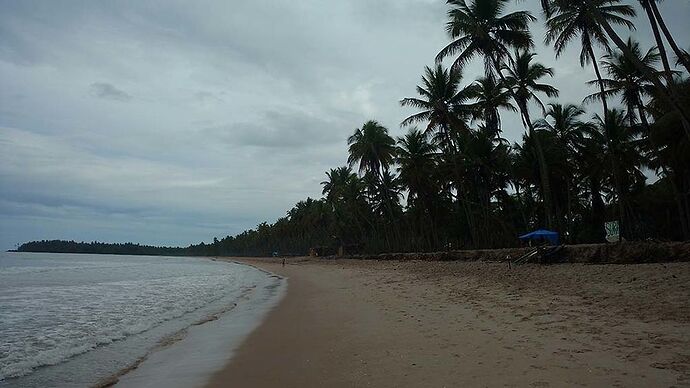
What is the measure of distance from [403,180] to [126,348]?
34.6m

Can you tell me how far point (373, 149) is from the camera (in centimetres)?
4603

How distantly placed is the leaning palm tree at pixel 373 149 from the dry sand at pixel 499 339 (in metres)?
33.6

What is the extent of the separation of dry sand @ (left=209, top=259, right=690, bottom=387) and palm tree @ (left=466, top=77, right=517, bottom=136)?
1899cm

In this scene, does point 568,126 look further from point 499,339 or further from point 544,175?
point 499,339

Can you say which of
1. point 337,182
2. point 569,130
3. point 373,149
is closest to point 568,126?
point 569,130

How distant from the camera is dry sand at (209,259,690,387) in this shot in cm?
521

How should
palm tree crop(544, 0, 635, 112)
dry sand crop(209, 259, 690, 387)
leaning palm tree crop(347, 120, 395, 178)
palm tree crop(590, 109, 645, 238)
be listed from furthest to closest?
leaning palm tree crop(347, 120, 395, 178) < palm tree crop(590, 109, 645, 238) < palm tree crop(544, 0, 635, 112) < dry sand crop(209, 259, 690, 387)

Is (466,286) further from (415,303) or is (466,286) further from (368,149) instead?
(368,149)

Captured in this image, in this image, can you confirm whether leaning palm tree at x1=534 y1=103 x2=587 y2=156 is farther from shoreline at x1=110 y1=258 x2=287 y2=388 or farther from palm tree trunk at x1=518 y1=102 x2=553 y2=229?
shoreline at x1=110 y1=258 x2=287 y2=388

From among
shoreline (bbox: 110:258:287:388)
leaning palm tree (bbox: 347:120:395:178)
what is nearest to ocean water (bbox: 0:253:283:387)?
shoreline (bbox: 110:258:287:388)

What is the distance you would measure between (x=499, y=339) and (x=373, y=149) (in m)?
39.6

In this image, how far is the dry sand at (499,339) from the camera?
5215mm

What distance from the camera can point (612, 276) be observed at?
11.9 metres

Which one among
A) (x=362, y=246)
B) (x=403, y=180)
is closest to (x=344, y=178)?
(x=362, y=246)
